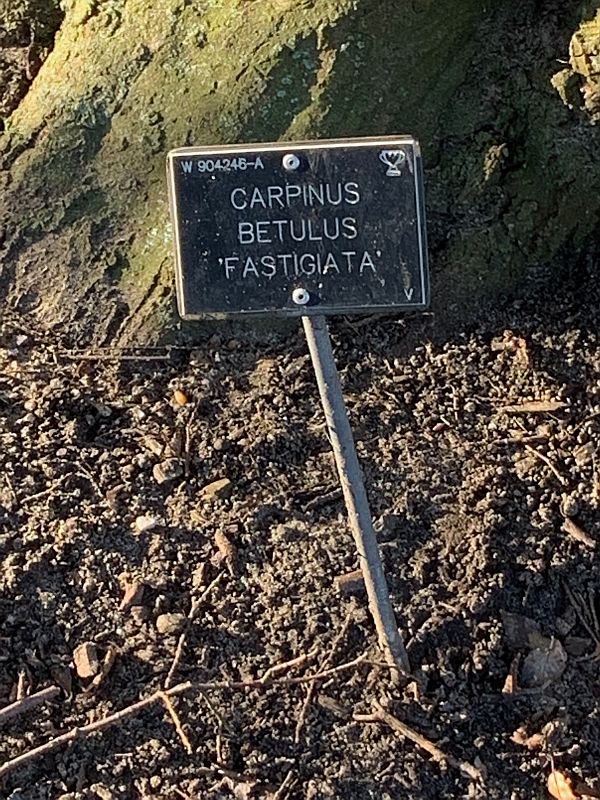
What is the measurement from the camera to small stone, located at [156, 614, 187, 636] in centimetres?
183

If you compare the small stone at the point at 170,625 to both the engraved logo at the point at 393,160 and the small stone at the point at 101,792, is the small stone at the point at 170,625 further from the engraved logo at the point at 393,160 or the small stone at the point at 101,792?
the engraved logo at the point at 393,160

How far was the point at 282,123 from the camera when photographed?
1946 mm

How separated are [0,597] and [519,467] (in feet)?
3.37

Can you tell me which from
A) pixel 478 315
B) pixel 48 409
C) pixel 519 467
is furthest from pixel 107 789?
pixel 478 315

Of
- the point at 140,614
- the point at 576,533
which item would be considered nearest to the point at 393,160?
the point at 576,533

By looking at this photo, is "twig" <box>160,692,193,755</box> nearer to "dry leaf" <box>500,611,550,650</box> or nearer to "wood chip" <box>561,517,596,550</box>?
"dry leaf" <box>500,611,550,650</box>

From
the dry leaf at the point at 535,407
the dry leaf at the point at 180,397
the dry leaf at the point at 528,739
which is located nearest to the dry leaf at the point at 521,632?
the dry leaf at the point at 528,739

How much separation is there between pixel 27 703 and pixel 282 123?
3.93 ft

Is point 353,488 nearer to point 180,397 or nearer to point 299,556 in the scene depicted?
point 299,556

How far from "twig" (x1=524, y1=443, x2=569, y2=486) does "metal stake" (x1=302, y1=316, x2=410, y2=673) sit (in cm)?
43

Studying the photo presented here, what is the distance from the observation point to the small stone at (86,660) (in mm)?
1795

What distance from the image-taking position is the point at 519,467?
6.35ft

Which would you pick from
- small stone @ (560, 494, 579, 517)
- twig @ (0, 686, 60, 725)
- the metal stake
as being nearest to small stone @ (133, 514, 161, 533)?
twig @ (0, 686, 60, 725)

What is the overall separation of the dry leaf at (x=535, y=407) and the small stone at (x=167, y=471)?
2.18 feet
